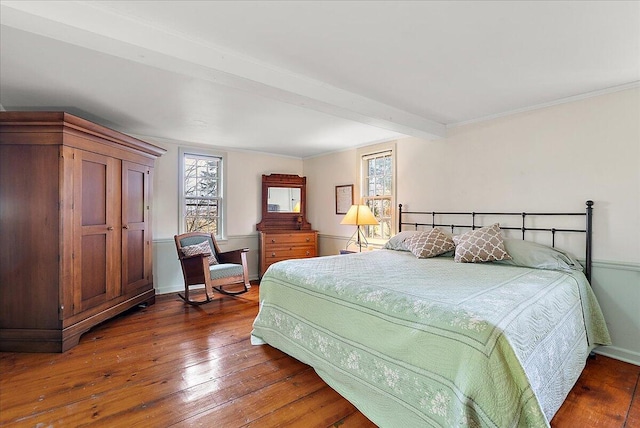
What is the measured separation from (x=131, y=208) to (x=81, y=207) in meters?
0.72

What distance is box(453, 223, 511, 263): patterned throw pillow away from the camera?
9.05 ft

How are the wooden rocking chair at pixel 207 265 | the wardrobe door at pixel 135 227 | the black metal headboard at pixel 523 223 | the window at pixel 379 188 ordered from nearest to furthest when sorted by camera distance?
the black metal headboard at pixel 523 223, the wardrobe door at pixel 135 227, the wooden rocking chair at pixel 207 265, the window at pixel 379 188

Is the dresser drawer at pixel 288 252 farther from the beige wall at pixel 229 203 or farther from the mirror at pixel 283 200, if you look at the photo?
the mirror at pixel 283 200

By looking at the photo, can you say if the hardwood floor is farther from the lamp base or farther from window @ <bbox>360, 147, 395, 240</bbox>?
window @ <bbox>360, 147, 395, 240</bbox>

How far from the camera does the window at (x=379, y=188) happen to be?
433cm

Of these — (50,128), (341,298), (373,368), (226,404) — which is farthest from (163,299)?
(373,368)

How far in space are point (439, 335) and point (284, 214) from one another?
4307 millimetres

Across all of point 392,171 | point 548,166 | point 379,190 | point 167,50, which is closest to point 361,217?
point 379,190

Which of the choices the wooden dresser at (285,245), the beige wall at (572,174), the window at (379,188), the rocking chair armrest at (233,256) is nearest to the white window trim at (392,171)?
the window at (379,188)

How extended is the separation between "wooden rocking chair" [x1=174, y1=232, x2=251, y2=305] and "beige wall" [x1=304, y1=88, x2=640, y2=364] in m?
2.67

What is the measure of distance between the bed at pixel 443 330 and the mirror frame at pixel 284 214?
2643 mm

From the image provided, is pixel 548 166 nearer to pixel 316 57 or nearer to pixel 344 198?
pixel 316 57

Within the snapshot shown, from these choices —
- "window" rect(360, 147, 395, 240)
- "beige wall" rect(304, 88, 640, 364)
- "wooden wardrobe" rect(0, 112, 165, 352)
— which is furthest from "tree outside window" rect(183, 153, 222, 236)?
"beige wall" rect(304, 88, 640, 364)

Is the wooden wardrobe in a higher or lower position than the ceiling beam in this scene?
lower
